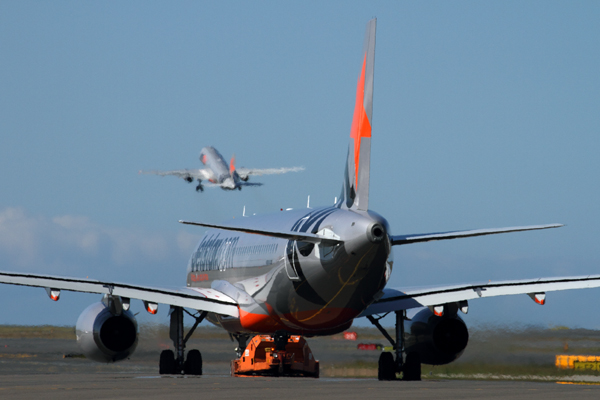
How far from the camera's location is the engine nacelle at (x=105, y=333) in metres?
29.1

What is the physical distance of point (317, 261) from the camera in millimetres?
25516

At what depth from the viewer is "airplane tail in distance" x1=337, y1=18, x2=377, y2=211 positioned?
25891 millimetres

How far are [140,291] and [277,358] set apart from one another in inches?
172

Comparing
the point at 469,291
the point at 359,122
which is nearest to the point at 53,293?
the point at 359,122

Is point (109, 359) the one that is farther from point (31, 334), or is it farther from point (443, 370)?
point (31, 334)

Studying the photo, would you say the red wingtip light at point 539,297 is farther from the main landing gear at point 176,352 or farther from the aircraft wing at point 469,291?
the main landing gear at point 176,352

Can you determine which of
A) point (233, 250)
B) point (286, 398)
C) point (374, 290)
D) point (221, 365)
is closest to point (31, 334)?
point (221, 365)

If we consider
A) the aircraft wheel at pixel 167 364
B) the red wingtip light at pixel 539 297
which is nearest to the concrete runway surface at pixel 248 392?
the red wingtip light at pixel 539 297

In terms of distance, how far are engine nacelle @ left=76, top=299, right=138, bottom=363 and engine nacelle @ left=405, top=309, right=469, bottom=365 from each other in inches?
328

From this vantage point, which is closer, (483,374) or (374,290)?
(374,290)

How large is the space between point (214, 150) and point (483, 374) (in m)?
60.5

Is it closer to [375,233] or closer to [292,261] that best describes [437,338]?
[292,261]

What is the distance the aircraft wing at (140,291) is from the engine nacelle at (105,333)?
4.99ft

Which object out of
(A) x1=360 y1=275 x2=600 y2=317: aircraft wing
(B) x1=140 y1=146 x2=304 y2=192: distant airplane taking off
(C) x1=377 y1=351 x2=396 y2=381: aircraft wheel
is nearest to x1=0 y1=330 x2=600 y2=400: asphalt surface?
(C) x1=377 y1=351 x2=396 y2=381: aircraft wheel
